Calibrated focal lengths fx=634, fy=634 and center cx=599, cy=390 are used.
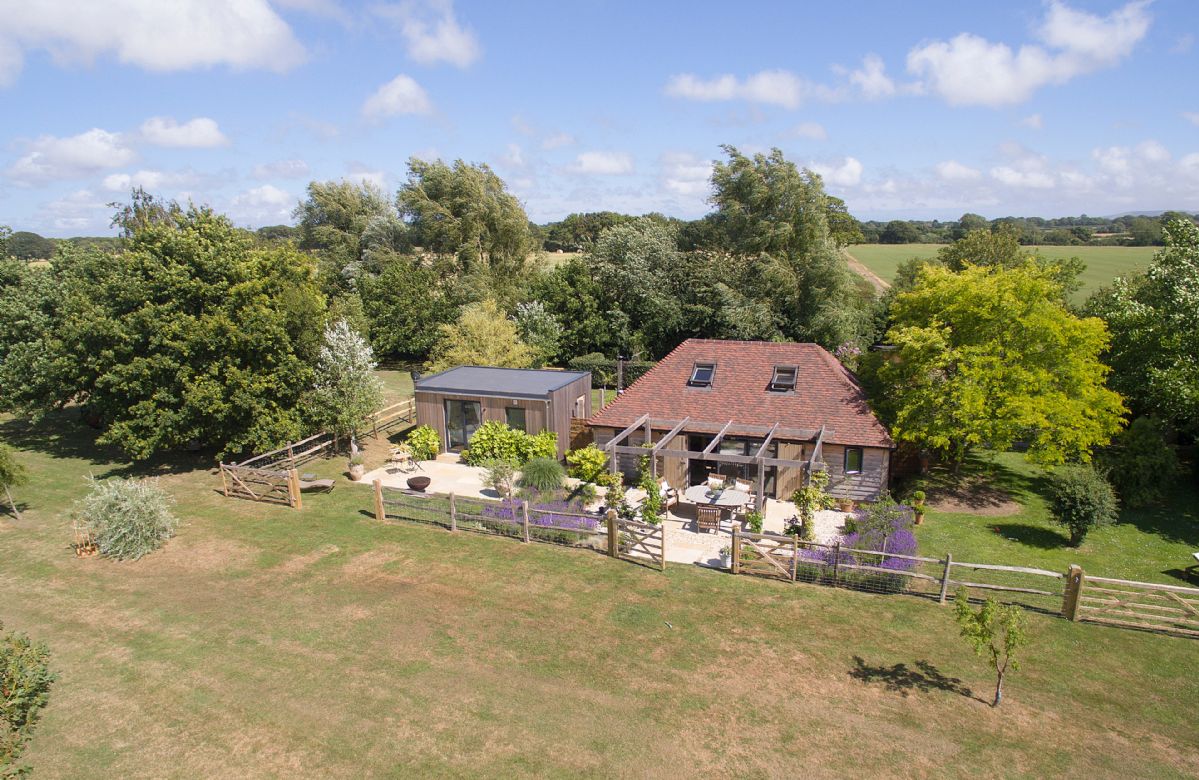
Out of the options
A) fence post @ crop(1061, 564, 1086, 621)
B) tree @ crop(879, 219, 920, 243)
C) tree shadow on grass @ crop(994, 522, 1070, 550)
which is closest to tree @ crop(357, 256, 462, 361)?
tree shadow on grass @ crop(994, 522, 1070, 550)

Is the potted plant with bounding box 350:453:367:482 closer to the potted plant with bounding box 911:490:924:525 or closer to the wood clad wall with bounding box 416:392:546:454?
the wood clad wall with bounding box 416:392:546:454

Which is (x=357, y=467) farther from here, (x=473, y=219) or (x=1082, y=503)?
(x=473, y=219)

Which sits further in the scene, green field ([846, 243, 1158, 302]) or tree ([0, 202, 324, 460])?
green field ([846, 243, 1158, 302])

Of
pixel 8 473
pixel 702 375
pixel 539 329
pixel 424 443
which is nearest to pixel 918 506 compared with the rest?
pixel 702 375

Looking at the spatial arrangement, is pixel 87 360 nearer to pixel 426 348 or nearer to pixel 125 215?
pixel 125 215

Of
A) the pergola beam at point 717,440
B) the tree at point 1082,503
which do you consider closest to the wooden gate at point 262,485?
the pergola beam at point 717,440
